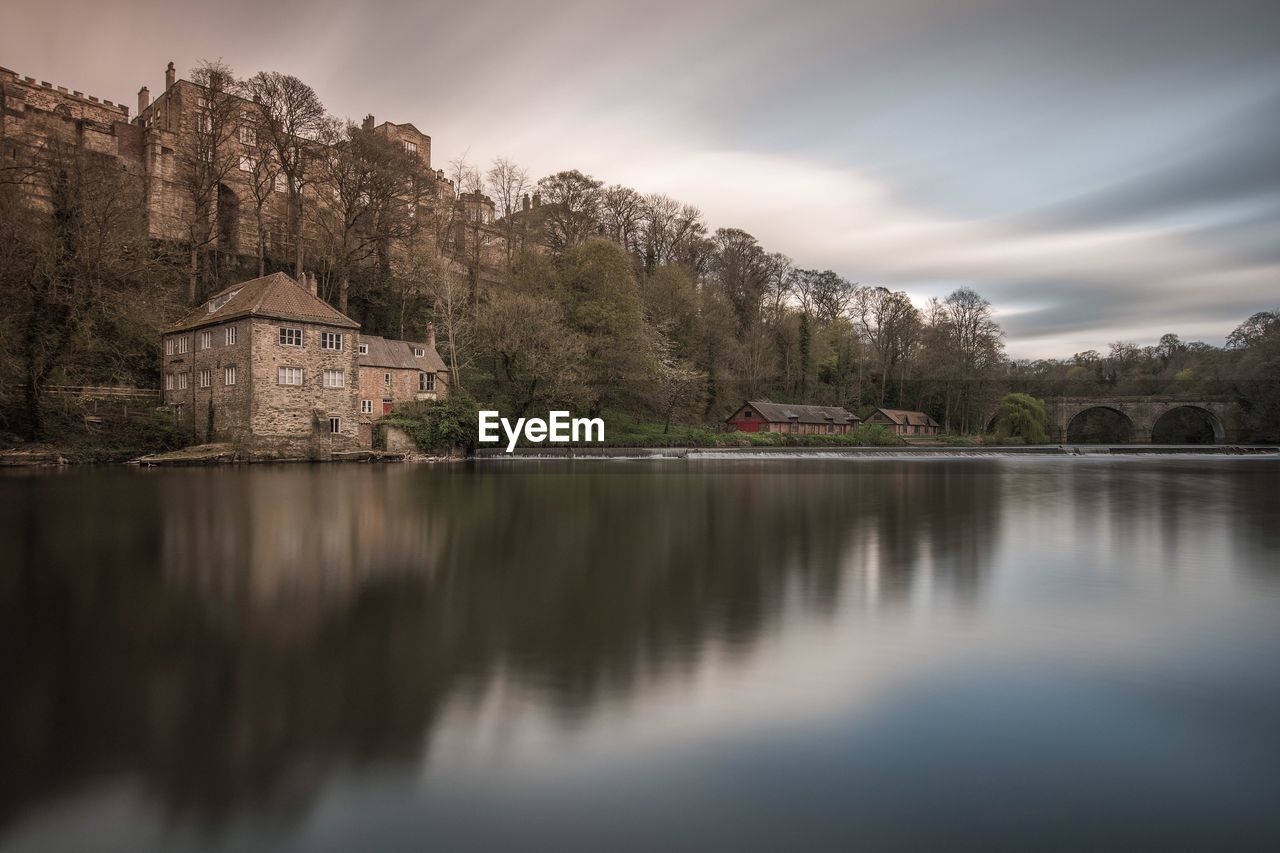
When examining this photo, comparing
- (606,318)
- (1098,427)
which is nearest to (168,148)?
(606,318)

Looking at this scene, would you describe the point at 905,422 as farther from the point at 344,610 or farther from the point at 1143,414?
the point at 344,610

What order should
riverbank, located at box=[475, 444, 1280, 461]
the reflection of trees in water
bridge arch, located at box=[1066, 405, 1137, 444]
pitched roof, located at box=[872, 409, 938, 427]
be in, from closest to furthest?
the reflection of trees in water, riverbank, located at box=[475, 444, 1280, 461], pitched roof, located at box=[872, 409, 938, 427], bridge arch, located at box=[1066, 405, 1137, 444]

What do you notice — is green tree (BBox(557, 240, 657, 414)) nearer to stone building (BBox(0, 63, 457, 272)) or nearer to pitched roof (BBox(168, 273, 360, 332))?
stone building (BBox(0, 63, 457, 272))

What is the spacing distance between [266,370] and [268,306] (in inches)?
120

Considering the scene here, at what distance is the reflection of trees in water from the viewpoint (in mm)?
3932

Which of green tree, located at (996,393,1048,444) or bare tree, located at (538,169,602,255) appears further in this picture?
green tree, located at (996,393,1048,444)

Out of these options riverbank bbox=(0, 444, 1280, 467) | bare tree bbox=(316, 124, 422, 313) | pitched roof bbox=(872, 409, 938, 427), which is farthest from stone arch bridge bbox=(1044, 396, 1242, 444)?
bare tree bbox=(316, 124, 422, 313)

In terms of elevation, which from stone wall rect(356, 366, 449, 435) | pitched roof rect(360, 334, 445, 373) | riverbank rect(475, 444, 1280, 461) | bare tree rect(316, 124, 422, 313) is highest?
bare tree rect(316, 124, 422, 313)

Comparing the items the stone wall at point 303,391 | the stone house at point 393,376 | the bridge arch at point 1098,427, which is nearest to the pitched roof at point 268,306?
the stone wall at point 303,391

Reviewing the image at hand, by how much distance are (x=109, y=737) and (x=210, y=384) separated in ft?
116

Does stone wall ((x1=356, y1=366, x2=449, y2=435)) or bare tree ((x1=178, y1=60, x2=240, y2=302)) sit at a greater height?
bare tree ((x1=178, y1=60, x2=240, y2=302))

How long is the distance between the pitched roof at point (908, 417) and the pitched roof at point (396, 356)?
46518 millimetres

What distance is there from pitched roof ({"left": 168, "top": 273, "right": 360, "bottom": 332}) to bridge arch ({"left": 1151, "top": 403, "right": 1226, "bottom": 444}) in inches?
3170

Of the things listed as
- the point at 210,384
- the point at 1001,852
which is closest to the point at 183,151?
the point at 210,384
